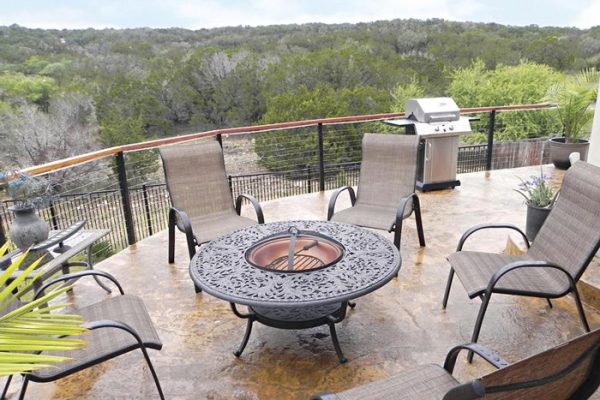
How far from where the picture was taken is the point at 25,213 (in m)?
2.85

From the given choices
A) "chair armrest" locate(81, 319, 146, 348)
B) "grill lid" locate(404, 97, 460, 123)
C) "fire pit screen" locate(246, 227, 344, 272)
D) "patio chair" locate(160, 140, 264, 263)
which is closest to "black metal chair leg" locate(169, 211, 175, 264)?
"patio chair" locate(160, 140, 264, 263)

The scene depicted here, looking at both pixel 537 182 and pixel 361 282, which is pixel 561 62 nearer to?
pixel 537 182

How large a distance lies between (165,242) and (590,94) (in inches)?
222

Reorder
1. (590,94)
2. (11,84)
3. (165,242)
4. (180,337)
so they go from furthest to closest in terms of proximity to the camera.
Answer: (11,84) < (590,94) < (165,242) < (180,337)

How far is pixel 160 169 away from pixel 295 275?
509 inches

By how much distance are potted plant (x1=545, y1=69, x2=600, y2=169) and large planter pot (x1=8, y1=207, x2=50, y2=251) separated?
620 cm

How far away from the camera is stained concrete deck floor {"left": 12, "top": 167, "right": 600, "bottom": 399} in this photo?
7.57ft

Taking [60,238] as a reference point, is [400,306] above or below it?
below

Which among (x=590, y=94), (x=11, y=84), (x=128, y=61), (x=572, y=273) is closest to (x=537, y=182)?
(x=572, y=273)

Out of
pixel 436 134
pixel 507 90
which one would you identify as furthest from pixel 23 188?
pixel 507 90

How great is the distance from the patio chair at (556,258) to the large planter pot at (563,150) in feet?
12.8

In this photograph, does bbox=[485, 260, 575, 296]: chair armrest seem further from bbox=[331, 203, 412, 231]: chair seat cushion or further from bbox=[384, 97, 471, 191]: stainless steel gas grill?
bbox=[384, 97, 471, 191]: stainless steel gas grill

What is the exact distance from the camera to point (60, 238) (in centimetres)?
298

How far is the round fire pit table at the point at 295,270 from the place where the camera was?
7.30ft
